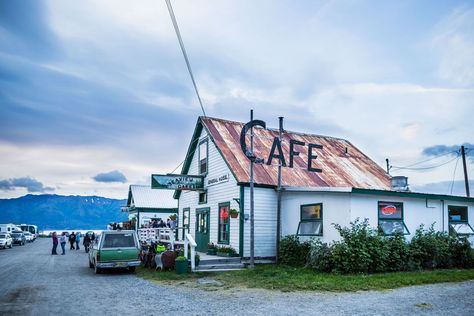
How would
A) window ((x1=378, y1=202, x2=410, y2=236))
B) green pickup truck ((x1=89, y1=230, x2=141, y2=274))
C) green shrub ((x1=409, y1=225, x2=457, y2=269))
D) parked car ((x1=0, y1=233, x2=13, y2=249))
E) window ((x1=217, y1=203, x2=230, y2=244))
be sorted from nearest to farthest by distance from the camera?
1. green shrub ((x1=409, y1=225, x2=457, y2=269))
2. green pickup truck ((x1=89, y1=230, x2=141, y2=274))
3. window ((x1=378, y1=202, x2=410, y2=236))
4. window ((x1=217, y1=203, x2=230, y2=244))
5. parked car ((x1=0, y1=233, x2=13, y2=249))

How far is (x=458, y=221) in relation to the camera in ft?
66.4

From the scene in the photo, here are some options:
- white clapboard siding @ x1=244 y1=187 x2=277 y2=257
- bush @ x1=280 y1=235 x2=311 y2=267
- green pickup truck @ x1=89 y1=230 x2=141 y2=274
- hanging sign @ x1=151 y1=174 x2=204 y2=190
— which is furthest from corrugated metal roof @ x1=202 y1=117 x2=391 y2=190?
→ green pickup truck @ x1=89 y1=230 x2=141 y2=274

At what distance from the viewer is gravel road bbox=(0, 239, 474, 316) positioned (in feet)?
32.0

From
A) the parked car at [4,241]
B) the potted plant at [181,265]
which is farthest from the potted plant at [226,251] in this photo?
the parked car at [4,241]

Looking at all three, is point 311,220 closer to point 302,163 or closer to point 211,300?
point 302,163

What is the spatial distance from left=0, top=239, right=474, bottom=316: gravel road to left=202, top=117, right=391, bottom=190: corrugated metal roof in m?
8.63

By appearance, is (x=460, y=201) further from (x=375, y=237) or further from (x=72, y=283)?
(x=72, y=283)

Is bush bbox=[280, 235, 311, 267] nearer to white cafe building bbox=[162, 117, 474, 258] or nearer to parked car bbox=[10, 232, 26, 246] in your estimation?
white cafe building bbox=[162, 117, 474, 258]

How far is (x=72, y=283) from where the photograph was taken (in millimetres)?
14703

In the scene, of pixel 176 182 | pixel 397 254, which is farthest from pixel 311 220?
pixel 176 182

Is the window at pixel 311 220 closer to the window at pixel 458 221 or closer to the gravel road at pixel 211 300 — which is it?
the gravel road at pixel 211 300

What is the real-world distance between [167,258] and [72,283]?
14.0ft

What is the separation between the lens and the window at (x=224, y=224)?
21.4 m

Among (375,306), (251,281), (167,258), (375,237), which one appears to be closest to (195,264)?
(167,258)
